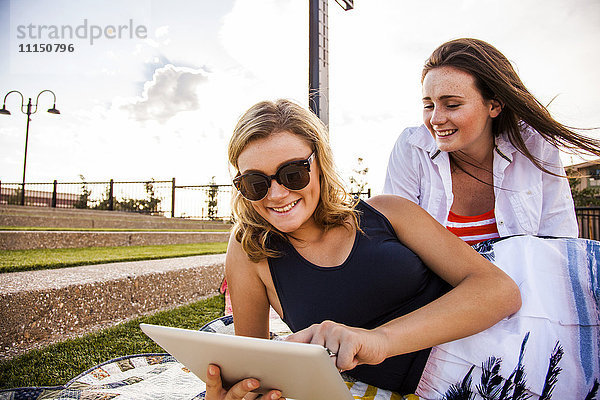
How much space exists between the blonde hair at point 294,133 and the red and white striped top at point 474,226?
110 cm

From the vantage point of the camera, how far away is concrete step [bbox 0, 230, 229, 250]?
4.77 m

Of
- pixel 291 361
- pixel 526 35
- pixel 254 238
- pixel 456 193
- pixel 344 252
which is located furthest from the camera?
pixel 526 35

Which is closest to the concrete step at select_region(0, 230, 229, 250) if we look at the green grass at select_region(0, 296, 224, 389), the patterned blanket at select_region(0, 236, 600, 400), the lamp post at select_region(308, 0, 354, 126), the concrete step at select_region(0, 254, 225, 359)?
the concrete step at select_region(0, 254, 225, 359)

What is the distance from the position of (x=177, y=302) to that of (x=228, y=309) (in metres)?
0.83

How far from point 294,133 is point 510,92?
4.81ft

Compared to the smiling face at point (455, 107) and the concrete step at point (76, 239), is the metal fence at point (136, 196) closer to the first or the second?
the concrete step at point (76, 239)

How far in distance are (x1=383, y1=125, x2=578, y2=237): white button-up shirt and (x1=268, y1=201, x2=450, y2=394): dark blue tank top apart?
112cm

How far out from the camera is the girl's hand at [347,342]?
3.34 feet

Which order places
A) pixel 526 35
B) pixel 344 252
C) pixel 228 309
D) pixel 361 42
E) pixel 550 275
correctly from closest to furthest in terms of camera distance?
pixel 550 275 → pixel 344 252 → pixel 228 309 → pixel 526 35 → pixel 361 42

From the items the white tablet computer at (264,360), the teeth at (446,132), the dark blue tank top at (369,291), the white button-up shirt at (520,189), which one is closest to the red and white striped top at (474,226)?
the white button-up shirt at (520,189)

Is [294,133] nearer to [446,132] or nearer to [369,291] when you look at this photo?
[369,291]

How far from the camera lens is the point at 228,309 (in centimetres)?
328

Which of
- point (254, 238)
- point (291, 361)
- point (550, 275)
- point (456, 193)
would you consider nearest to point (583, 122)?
point (456, 193)

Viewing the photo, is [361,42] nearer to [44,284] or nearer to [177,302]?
[177,302]
